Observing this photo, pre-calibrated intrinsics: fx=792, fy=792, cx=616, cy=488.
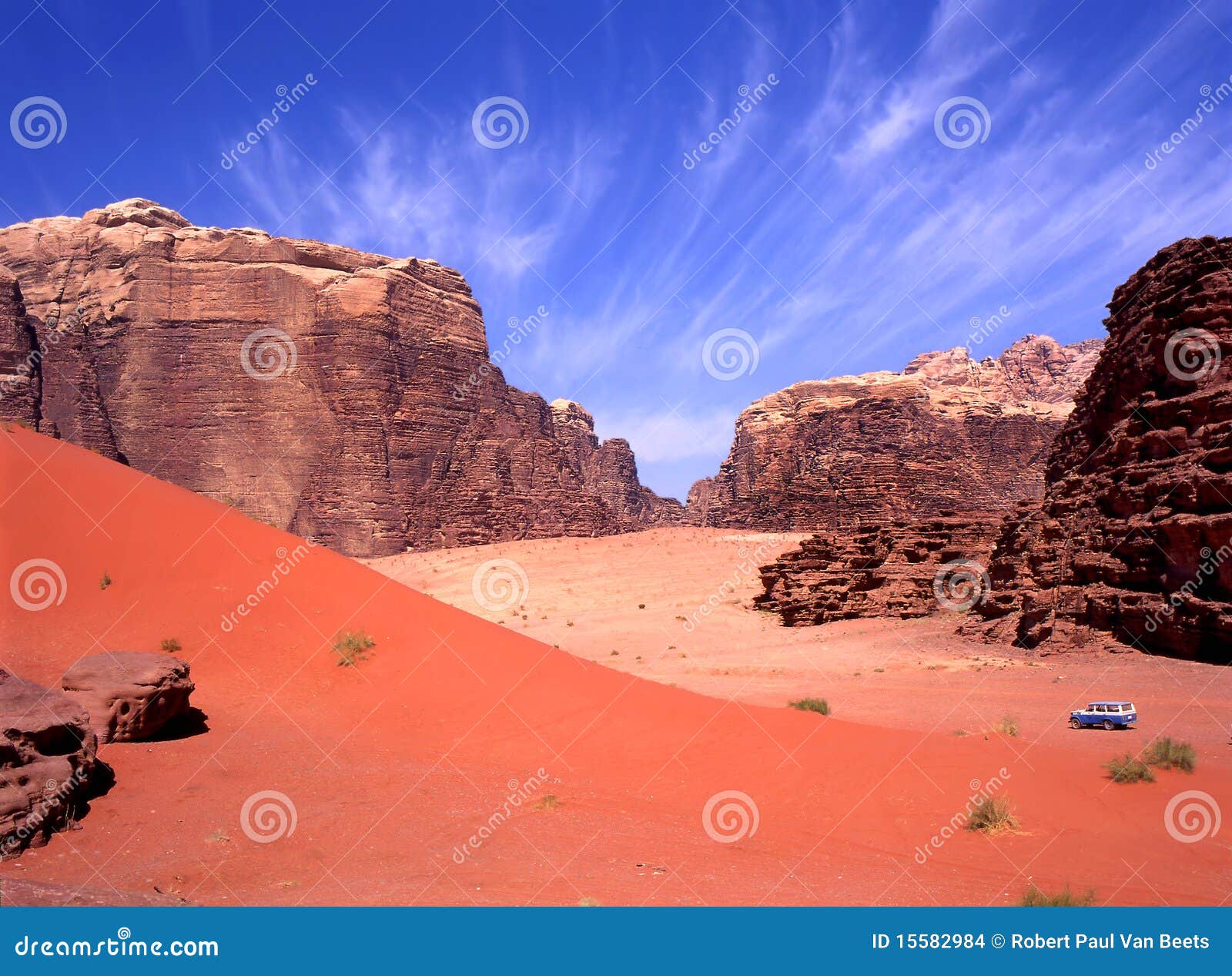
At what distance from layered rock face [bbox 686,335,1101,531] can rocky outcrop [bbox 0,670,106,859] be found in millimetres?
52727

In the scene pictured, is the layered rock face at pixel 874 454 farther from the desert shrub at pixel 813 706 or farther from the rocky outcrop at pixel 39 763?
the rocky outcrop at pixel 39 763

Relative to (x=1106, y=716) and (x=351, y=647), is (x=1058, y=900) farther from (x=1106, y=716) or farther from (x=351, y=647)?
(x=351, y=647)

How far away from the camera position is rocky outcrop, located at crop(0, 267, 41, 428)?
50.8 metres

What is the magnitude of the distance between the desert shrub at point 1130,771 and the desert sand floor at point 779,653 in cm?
102

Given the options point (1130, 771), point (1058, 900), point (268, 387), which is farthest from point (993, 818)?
point (268, 387)

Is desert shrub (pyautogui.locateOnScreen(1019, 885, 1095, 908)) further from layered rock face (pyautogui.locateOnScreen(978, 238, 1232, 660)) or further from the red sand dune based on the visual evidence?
layered rock face (pyautogui.locateOnScreen(978, 238, 1232, 660))

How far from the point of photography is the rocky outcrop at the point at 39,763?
5738mm

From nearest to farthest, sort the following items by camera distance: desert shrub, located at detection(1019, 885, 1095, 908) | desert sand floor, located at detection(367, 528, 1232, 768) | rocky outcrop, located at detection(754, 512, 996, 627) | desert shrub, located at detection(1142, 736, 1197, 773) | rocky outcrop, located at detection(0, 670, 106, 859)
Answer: desert shrub, located at detection(1019, 885, 1095, 908) → rocky outcrop, located at detection(0, 670, 106, 859) → desert shrub, located at detection(1142, 736, 1197, 773) → desert sand floor, located at detection(367, 528, 1232, 768) → rocky outcrop, located at detection(754, 512, 996, 627)

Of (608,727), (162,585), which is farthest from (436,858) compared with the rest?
(162,585)

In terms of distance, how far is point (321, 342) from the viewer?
5934 centimetres

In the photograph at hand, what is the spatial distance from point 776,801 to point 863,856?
154 centimetres

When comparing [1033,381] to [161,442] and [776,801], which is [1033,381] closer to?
[161,442]

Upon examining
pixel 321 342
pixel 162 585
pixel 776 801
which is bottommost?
pixel 776 801

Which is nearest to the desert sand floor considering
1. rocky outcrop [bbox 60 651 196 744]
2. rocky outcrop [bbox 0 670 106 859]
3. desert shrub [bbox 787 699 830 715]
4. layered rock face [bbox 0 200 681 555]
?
desert shrub [bbox 787 699 830 715]
